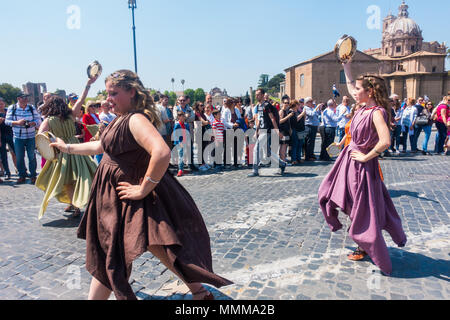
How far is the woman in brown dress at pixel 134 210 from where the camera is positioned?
218 cm

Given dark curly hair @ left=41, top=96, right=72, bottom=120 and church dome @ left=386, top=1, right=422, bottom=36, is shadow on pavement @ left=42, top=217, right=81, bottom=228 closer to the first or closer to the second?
dark curly hair @ left=41, top=96, right=72, bottom=120

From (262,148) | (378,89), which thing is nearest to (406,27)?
(262,148)

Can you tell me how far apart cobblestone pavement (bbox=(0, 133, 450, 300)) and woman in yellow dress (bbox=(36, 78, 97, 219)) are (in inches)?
18.7

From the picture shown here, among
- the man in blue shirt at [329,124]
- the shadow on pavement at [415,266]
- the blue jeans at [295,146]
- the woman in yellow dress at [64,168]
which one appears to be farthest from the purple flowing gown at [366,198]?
the man in blue shirt at [329,124]

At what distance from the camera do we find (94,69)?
14.0 ft

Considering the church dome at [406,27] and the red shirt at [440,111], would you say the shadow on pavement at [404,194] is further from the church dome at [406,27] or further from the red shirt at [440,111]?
the church dome at [406,27]

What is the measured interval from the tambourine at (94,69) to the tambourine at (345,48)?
2.81 meters

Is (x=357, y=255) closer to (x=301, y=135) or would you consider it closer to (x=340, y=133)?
(x=301, y=135)

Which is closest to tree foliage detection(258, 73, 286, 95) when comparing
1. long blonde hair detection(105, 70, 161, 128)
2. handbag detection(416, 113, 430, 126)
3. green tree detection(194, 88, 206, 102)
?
green tree detection(194, 88, 206, 102)

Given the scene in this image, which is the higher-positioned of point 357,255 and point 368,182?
point 368,182

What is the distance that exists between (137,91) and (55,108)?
11.6ft

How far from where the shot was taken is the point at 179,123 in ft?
30.5

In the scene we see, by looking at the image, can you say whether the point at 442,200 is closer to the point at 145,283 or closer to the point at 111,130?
the point at 145,283
